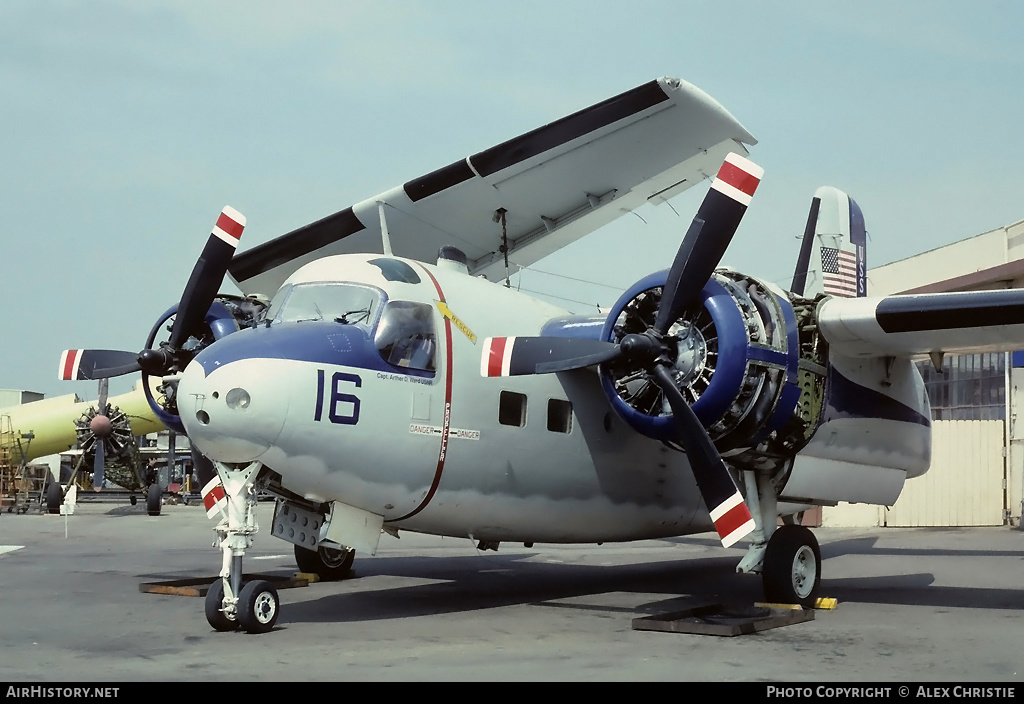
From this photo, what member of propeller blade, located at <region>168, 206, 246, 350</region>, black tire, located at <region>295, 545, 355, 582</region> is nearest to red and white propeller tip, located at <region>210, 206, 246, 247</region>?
propeller blade, located at <region>168, 206, 246, 350</region>

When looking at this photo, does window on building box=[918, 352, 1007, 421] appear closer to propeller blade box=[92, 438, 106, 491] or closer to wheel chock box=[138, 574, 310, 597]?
wheel chock box=[138, 574, 310, 597]

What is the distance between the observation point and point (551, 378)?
12.7 meters

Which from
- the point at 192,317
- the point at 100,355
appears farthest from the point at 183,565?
the point at 192,317

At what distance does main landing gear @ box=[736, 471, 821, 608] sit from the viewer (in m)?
11.9

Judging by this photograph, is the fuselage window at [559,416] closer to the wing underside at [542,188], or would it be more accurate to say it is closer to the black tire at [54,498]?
the wing underside at [542,188]

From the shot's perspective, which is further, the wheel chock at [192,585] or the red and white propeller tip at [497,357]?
the wheel chock at [192,585]

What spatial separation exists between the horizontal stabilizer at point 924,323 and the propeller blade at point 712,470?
2480mm

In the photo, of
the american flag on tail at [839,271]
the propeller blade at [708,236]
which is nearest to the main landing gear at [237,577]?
the propeller blade at [708,236]

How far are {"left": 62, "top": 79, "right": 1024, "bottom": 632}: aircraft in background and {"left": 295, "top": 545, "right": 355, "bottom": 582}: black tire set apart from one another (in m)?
2.44

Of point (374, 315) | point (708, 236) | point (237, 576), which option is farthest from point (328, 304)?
point (708, 236)

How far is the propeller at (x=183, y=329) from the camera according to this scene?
41.9 feet

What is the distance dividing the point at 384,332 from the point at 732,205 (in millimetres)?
4127

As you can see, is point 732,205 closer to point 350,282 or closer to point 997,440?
point 350,282

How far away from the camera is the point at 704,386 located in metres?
11.5
